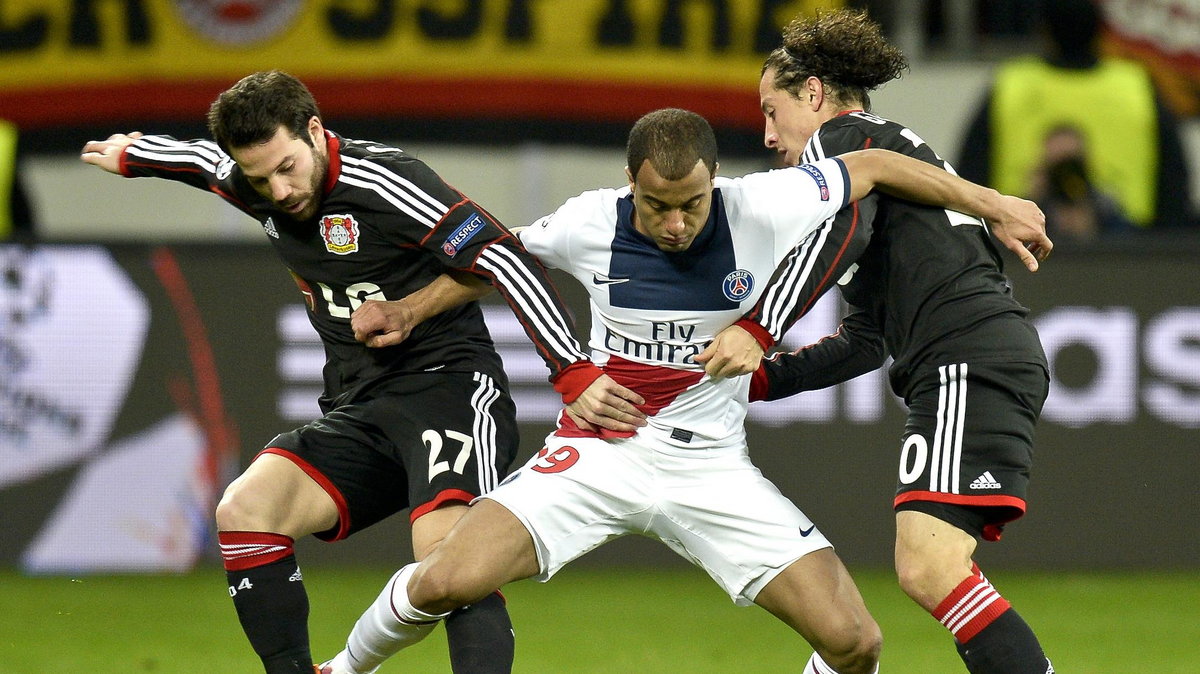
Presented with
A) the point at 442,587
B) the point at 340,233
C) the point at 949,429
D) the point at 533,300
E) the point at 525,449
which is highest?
the point at 340,233

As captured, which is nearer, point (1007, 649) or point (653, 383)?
point (1007, 649)

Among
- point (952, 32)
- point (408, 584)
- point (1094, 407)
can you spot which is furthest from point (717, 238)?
point (952, 32)

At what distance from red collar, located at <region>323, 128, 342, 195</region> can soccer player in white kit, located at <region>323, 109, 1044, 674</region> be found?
0.60 meters

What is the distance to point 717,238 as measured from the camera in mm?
4355

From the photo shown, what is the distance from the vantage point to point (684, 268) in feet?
14.3

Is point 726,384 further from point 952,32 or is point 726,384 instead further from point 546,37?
point 952,32

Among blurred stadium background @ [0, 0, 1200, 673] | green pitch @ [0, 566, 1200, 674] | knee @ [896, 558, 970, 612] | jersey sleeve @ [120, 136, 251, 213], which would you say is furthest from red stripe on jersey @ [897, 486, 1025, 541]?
jersey sleeve @ [120, 136, 251, 213]

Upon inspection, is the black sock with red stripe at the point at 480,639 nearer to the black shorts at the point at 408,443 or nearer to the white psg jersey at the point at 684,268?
the black shorts at the point at 408,443

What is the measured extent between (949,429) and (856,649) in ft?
2.05

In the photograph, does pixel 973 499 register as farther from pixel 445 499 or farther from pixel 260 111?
pixel 260 111

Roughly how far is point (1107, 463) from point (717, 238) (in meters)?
3.67

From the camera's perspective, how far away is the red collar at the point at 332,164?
15.4 ft

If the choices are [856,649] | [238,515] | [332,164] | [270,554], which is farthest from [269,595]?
[856,649]

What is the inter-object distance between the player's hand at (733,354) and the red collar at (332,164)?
1201mm
